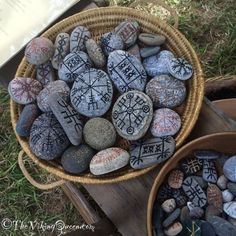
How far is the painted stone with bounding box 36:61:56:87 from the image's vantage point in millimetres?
970

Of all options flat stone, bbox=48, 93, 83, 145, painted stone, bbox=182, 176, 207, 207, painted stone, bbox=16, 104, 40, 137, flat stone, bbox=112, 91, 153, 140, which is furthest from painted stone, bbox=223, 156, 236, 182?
painted stone, bbox=16, 104, 40, 137

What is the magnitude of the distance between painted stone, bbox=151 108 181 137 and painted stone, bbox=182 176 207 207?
111 millimetres

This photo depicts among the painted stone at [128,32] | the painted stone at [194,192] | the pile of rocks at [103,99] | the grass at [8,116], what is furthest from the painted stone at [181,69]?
the grass at [8,116]

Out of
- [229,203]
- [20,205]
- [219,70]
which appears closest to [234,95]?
[219,70]

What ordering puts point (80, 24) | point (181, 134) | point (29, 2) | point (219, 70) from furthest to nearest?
point (219, 70) → point (29, 2) → point (80, 24) → point (181, 134)

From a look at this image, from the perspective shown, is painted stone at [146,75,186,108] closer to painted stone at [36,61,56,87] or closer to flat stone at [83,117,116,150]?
flat stone at [83,117,116,150]

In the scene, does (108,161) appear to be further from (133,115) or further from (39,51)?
(39,51)

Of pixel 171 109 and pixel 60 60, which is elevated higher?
pixel 60 60

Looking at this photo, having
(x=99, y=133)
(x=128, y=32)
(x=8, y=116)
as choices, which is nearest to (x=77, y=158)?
(x=99, y=133)

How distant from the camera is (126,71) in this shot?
35.3 inches

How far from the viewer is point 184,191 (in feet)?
2.96

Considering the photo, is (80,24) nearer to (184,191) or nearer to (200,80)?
(200,80)

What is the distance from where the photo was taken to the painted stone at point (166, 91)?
34.8 inches

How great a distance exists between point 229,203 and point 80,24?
49 cm
